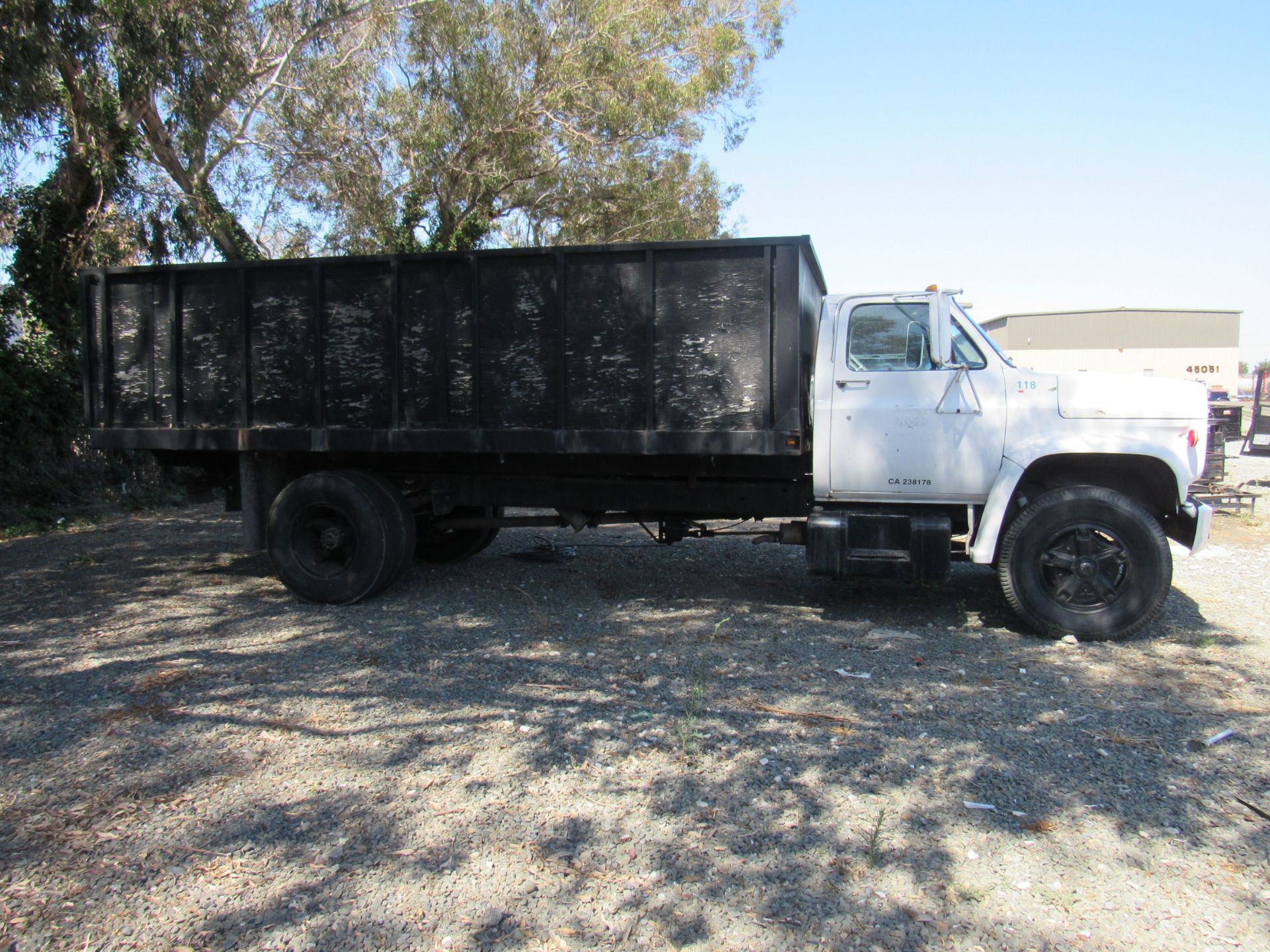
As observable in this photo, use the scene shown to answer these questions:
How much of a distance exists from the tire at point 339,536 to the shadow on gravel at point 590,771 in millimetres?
219

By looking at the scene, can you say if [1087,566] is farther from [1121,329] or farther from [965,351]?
[1121,329]

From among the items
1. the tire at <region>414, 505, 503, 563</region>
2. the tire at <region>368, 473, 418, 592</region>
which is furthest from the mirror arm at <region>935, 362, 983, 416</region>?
the tire at <region>414, 505, 503, 563</region>

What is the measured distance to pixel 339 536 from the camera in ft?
22.7

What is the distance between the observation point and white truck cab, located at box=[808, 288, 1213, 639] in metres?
5.83

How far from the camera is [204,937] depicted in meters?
2.77

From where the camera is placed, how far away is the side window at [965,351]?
608 cm

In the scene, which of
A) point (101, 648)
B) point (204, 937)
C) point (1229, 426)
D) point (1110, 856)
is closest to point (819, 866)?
point (1110, 856)

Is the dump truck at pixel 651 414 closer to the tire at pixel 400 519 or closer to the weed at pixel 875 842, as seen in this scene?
the tire at pixel 400 519

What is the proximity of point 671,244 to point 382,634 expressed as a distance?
325 centimetres

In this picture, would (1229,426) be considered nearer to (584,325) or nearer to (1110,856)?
(584,325)

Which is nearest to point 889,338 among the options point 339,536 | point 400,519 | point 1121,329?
point 400,519

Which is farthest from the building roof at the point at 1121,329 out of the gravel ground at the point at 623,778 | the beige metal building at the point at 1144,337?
the gravel ground at the point at 623,778

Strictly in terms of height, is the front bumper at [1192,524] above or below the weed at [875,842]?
above

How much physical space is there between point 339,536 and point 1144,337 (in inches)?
1162
